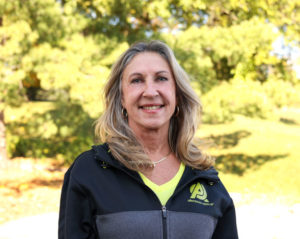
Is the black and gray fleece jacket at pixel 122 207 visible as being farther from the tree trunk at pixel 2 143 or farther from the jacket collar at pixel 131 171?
the tree trunk at pixel 2 143

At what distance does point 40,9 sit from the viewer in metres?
7.95

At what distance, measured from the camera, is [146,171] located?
2033 millimetres

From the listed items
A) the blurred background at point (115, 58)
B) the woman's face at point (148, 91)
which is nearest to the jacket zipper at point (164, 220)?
the woman's face at point (148, 91)

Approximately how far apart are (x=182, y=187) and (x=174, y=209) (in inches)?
4.6

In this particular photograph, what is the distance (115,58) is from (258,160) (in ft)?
22.1

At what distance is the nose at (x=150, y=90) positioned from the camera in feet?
6.65

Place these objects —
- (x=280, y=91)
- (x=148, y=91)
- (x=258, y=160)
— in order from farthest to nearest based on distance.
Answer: (x=258, y=160)
(x=280, y=91)
(x=148, y=91)

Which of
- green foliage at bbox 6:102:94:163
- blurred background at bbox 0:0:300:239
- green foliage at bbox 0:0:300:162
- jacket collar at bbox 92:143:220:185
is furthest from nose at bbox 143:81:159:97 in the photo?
green foliage at bbox 6:102:94:163

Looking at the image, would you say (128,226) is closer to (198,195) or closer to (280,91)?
(198,195)

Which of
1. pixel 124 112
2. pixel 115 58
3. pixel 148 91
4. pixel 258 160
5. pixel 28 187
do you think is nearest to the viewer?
pixel 148 91

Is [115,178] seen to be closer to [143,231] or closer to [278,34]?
[143,231]

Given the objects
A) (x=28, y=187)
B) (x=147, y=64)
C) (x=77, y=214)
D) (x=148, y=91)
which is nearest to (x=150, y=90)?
(x=148, y=91)

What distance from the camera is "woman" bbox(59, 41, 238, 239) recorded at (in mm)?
1839

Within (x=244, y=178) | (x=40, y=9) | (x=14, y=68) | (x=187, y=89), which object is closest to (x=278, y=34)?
(x=244, y=178)
